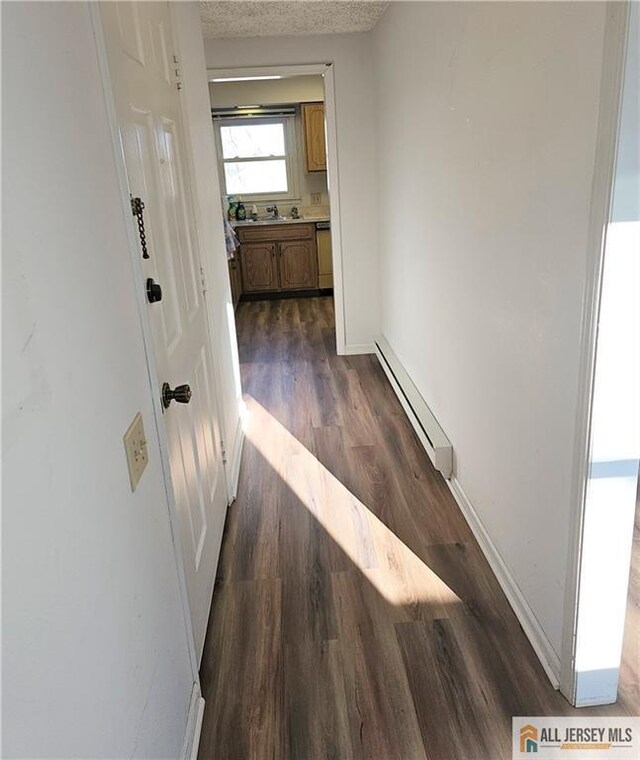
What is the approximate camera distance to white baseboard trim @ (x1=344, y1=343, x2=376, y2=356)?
16.1 ft

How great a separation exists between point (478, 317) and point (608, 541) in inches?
39.2

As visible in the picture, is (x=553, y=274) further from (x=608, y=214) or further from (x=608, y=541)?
(x=608, y=541)

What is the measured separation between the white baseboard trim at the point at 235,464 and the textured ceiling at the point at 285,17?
2381mm

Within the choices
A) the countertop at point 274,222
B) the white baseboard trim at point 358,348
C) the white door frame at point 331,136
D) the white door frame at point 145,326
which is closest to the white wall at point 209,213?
the white door frame at point 145,326

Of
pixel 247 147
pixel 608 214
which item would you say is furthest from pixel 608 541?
pixel 247 147

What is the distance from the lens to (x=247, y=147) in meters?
7.16

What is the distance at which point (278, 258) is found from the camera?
6.91 m

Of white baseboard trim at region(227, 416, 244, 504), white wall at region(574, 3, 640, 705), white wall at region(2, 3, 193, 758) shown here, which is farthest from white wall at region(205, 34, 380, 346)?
white wall at region(574, 3, 640, 705)

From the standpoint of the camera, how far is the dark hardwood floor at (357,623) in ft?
5.21

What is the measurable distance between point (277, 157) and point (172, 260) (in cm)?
584

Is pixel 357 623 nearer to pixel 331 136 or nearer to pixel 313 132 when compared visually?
pixel 331 136

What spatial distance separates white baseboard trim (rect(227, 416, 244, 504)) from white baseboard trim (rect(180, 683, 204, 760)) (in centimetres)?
112

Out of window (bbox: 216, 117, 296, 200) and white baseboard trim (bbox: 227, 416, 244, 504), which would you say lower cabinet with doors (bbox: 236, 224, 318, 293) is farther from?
white baseboard trim (bbox: 227, 416, 244, 504)

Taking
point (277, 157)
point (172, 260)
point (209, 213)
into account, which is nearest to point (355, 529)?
point (172, 260)
